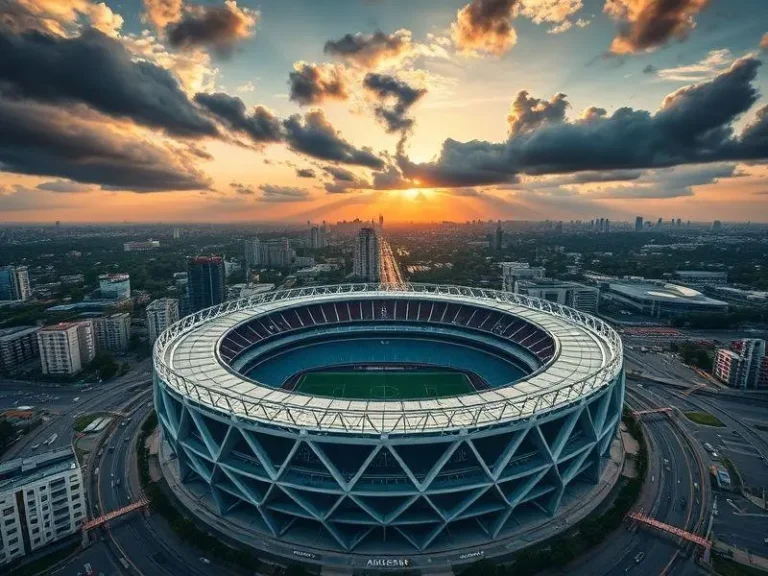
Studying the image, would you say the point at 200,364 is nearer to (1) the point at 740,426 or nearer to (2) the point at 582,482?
(2) the point at 582,482

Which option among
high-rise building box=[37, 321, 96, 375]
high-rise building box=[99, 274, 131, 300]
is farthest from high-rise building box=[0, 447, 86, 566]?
high-rise building box=[99, 274, 131, 300]

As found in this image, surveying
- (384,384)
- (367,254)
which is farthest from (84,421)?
(367,254)

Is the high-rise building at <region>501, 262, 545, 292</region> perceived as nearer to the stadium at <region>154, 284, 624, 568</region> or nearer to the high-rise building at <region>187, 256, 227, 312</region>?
the high-rise building at <region>187, 256, 227, 312</region>

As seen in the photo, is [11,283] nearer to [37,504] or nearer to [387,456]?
[37,504]

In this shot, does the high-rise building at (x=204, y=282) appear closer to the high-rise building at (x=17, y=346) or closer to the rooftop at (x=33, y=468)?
the high-rise building at (x=17, y=346)

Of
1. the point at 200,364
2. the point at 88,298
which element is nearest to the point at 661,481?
the point at 200,364

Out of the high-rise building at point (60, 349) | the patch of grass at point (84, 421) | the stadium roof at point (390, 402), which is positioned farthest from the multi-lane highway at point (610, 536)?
the high-rise building at point (60, 349)

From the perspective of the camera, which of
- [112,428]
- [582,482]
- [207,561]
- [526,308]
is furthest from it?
[526,308]
